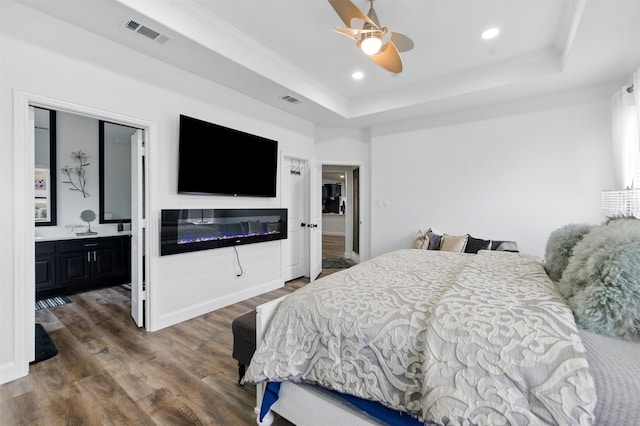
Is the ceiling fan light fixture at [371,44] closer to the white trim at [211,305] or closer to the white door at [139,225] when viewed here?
the white door at [139,225]

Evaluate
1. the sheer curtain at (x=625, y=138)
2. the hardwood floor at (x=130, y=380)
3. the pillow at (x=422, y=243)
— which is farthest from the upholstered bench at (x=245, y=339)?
the sheer curtain at (x=625, y=138)

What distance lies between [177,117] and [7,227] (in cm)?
167

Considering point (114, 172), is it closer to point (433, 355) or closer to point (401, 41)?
point (401, 41)

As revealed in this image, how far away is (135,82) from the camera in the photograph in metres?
2.70

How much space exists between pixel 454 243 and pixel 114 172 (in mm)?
5347

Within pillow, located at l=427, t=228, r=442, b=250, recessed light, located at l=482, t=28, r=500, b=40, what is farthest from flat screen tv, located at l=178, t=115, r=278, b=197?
recessed light, located at l=482, t=28, r=500, b=40

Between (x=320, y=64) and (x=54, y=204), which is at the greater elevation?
(x=320, y=64)

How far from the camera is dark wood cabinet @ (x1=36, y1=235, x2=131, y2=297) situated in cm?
365

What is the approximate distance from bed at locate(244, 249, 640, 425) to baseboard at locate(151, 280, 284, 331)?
1.82 metres

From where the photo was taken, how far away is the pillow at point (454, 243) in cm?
378

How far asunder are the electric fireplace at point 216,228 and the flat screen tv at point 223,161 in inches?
10.1

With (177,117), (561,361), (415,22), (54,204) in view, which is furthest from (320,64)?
(54,204)

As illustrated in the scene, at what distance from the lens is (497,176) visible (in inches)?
156

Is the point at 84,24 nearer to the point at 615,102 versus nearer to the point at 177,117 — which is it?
the point at 177,117
